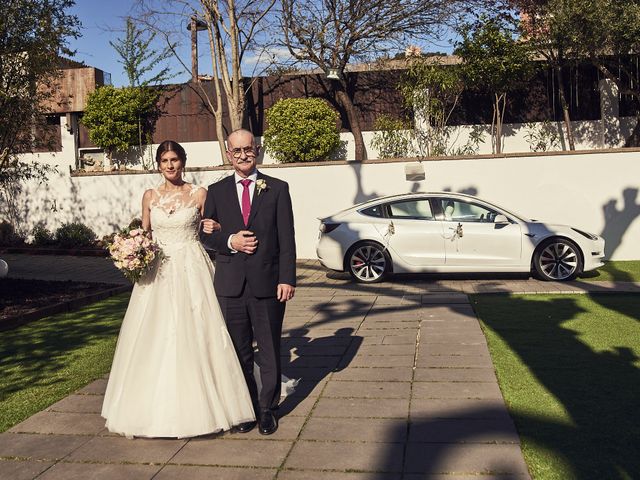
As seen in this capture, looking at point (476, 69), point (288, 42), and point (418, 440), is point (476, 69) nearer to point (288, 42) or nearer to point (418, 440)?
point (288, 42)

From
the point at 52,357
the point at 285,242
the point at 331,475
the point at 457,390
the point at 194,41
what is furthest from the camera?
the point at 194,41

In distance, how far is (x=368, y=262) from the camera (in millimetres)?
12664

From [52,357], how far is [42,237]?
11706mm

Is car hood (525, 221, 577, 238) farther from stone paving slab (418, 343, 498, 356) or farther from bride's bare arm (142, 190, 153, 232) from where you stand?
bride's bare arm (142, 190, 153, 232)

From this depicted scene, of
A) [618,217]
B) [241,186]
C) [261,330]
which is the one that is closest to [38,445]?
[261,330]

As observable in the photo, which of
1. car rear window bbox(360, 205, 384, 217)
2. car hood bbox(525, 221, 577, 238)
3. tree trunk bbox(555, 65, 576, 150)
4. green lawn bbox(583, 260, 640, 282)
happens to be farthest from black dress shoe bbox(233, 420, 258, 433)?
tree trunk bbox(555, 65, 576, 150)

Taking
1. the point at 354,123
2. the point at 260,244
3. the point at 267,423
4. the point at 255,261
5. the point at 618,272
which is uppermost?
the point at 354,123

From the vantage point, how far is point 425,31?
62.1ft

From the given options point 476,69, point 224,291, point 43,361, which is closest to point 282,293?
point 224,291

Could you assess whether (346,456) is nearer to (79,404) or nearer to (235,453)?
(235,453)

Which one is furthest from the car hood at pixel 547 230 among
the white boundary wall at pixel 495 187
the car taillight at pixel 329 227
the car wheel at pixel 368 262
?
the white boundary wall at pixel 495 187

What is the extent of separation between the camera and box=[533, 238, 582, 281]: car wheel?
1205 centimetres

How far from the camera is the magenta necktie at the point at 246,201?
4.98 metres

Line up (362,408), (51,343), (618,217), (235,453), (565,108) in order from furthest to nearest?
(565,108) → (618,217) → (51,343) → (362,408) → (235,453)
